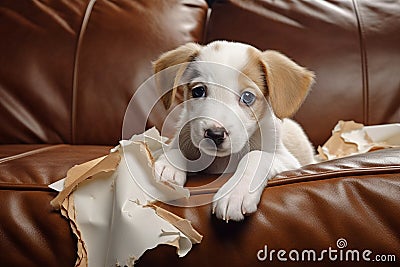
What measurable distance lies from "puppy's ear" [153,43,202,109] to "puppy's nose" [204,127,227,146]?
0.22m

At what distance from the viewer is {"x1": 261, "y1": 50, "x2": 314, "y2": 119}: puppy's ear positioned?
1.26 metres

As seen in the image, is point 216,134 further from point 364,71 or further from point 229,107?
point 364,71

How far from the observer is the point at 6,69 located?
1957 mm

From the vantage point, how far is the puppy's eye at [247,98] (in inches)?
48.8

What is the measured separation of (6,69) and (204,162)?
95 centimetres

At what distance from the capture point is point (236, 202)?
1030 millimetres

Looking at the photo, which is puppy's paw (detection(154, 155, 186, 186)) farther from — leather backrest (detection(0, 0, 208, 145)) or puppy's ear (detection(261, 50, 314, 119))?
leather backrest (detection(0, 0, 208, 145))

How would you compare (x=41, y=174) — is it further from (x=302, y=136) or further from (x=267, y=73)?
(x=302, y=136)

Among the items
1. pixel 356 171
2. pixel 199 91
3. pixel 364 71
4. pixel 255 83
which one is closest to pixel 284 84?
pixel 255 83

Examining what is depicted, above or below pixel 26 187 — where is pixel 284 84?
above

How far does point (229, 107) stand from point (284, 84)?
0.15 m

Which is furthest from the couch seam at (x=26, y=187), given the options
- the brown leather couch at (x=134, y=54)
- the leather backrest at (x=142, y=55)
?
the leather backrest at (x=142, y=55)

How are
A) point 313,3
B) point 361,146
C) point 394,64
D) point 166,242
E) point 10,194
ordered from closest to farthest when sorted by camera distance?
point 166,242
point 10,194
point 361,146
point 394,64
point 313,3

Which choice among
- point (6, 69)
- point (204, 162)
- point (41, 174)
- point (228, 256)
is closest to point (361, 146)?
point (204, 162)
